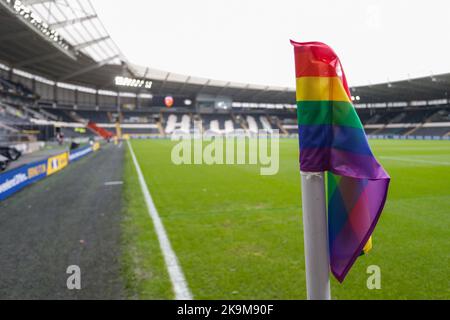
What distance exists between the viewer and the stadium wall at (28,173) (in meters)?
9.08

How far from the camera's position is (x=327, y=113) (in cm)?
152

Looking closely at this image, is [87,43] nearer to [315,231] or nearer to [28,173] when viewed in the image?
[28,173]

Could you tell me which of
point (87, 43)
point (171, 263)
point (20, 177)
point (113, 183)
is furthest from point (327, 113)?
point (87, 43)

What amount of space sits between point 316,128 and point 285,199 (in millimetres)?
6900

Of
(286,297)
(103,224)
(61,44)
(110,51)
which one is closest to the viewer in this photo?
(286,297)

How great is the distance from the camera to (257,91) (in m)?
75.4

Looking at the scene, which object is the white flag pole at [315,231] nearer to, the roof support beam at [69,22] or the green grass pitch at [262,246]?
the green grass pitch at [262,246]

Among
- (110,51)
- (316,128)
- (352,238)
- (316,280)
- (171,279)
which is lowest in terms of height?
(171,279)

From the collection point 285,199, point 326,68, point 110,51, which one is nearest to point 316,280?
point 326,68

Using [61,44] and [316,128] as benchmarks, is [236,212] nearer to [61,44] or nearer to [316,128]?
[316,128]

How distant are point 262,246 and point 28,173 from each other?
1005 centimetres

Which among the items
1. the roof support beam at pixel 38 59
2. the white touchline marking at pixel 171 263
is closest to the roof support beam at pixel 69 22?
the roof support beam at pixel 38 59

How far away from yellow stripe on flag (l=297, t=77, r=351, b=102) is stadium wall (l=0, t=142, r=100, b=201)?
982 centimetres

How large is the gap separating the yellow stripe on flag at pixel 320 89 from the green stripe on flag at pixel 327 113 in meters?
0.02
